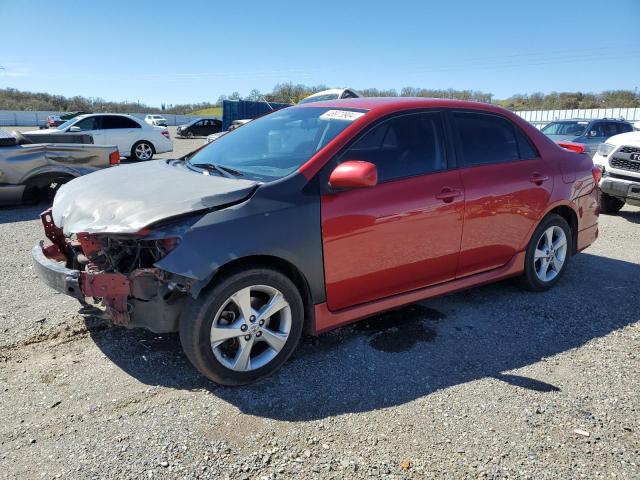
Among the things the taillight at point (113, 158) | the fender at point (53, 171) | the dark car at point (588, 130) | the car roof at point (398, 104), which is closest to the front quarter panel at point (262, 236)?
the car roof at point (398, 104)

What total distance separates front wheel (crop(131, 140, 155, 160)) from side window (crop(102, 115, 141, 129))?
0.62 meters

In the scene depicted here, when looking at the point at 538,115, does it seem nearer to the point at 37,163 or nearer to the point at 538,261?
the point at 538,261

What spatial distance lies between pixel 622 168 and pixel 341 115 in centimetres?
648

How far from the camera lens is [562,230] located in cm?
471

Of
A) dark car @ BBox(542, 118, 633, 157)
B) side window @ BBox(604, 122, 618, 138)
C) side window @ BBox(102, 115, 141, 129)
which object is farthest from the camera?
side window @ BBox(102, 115, 141, 129)

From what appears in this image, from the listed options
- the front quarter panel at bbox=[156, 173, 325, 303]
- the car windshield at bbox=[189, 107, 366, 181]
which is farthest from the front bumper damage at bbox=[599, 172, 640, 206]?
the front quarter panel at bbox=[156, 173, 325, 303]

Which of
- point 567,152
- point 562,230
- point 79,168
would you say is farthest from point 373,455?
point 79,168

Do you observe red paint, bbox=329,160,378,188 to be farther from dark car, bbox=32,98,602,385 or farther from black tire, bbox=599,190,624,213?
black tire, bbox=599,190,624,213

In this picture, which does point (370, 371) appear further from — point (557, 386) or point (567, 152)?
point (567, 152)

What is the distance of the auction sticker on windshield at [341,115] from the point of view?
11.5ft

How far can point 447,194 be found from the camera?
368 cm

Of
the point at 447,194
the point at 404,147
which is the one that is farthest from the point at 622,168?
the point at 404,147

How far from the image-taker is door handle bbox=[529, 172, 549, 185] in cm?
430

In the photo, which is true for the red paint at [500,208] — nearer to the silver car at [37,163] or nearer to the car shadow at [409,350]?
the car shadow at [409,350]
